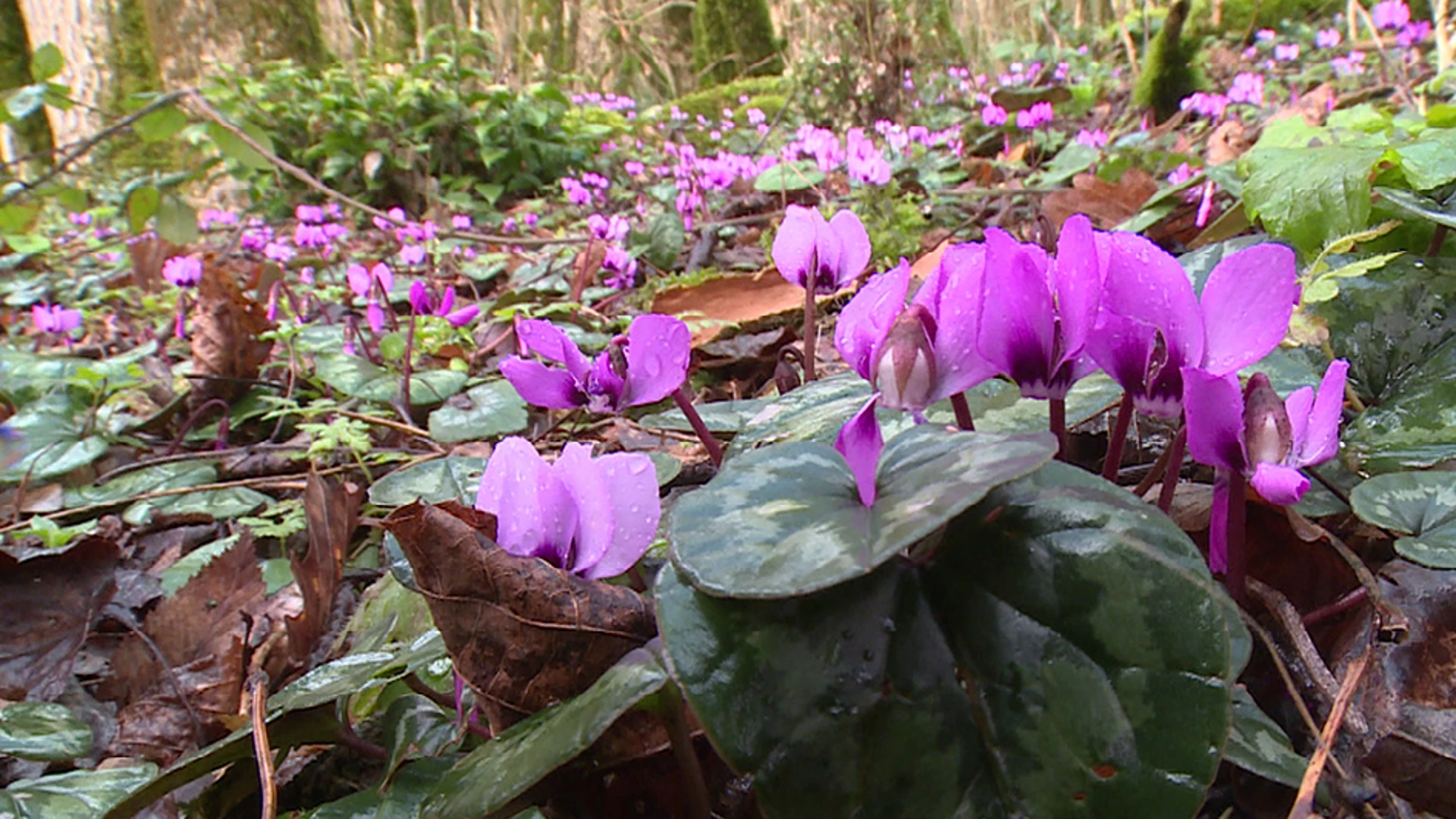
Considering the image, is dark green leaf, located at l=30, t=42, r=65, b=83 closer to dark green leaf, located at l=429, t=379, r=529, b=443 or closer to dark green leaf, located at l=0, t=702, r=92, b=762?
dark green leaf, located at l=429, t=379, r=529, b=443

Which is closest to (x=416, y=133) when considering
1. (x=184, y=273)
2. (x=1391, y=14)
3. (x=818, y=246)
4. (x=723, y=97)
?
(x=723, y=97)

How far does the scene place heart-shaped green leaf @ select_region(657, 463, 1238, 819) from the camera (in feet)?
1.36

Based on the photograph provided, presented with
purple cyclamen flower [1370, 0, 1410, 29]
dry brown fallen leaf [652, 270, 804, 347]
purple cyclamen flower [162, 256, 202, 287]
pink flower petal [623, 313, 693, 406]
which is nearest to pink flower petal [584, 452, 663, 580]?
pink flower petal [623, 313, 693, 406]

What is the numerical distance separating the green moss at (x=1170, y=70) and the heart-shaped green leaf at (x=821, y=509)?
206 inches

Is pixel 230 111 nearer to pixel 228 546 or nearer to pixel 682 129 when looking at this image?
pixel 228 546

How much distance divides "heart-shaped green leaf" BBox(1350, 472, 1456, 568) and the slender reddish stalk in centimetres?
11

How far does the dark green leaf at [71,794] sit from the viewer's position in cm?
73

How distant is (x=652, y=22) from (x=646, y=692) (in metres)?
11.2

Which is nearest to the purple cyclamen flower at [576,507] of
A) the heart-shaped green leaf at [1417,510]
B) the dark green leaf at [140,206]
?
the heart-shaped green leaf at [1417,510]

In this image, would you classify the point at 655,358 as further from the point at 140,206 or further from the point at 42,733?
the point at 140,206

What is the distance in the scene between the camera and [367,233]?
18.6 ft

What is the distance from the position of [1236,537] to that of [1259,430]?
0.12 metres

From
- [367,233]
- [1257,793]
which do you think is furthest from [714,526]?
[367,233]

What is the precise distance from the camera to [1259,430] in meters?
0.51
